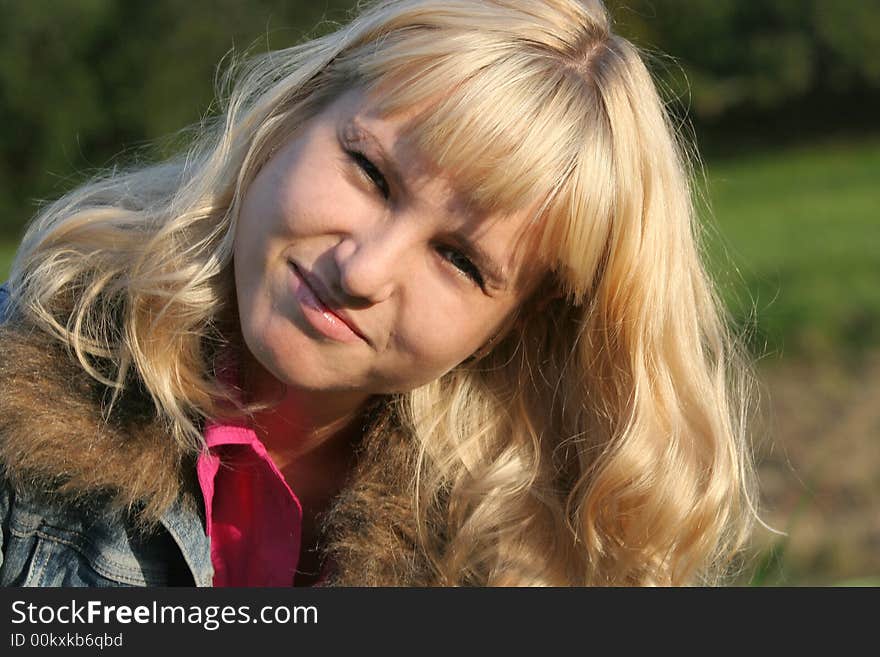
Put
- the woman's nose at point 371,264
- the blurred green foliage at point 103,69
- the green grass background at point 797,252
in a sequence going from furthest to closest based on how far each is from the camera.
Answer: the blurred green foliage at point 103,69, the green grass background at point 797,252, the woman's nose at point 371,264

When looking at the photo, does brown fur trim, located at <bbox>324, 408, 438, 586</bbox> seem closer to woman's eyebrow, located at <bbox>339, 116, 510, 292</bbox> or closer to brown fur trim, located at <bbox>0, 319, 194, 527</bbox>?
brown fur trim, located at <bbox>0, 319, 194, 527</bbox>

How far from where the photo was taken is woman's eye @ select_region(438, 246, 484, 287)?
213 centimetres

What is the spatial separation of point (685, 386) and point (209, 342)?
99cm

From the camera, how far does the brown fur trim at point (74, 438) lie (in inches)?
85.0

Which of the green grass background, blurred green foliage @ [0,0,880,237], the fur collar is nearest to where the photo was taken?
the fur collar

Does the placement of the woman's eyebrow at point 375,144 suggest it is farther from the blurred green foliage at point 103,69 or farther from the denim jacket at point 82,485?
the blurred green foliage at point 103,69

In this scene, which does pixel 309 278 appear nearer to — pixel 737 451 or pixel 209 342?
pixel 209 342

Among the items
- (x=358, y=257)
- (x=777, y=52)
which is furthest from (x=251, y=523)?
(x=777, y=52)

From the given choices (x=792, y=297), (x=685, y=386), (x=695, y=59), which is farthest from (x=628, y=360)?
(x=695, y=59)

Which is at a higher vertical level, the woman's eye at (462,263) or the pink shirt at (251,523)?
the woman's eye at (462,263)

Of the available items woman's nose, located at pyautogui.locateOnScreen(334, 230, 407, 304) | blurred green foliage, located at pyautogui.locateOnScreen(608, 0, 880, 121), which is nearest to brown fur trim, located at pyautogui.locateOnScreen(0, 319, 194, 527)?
woman's nose, located at pyautogui.locateOnScreen(334, 230, 407, 304)

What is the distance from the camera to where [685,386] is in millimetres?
2541

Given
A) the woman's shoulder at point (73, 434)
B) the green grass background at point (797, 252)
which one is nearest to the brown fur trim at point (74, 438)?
the woman's shoulder at point (73, 434)

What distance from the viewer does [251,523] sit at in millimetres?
2465
